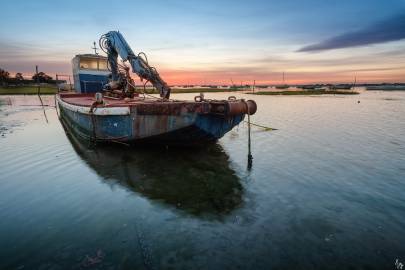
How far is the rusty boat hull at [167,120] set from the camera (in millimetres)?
7969

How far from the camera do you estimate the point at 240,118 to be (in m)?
9.71

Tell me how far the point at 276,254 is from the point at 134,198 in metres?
3.40

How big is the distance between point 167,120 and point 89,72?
1187 centimetres

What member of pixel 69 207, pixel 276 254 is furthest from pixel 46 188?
pixel 276 254

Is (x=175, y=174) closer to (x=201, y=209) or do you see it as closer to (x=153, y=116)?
(x=153, y=116)

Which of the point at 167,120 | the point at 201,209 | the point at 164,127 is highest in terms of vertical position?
the point at 167,120

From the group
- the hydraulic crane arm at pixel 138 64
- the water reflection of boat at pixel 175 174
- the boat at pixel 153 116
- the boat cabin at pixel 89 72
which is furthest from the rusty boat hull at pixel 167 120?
the boat cabin at pixel 89 72

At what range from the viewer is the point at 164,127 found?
8.33 metres

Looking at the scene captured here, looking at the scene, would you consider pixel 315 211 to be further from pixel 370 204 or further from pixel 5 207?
pixel 5 207

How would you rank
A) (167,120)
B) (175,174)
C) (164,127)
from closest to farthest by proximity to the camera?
(175,174)
(167,120)
(164,127)

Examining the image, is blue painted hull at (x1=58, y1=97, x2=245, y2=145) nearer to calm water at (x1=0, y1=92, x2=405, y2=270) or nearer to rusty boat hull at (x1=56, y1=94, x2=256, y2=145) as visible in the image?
rusty boat hull at (x1=56, y1=94, x2=256, y2=145)

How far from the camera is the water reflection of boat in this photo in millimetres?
5789

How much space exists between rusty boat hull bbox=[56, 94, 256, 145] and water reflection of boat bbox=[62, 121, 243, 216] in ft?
2.09

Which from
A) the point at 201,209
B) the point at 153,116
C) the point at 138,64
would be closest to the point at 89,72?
the point at 138,64
